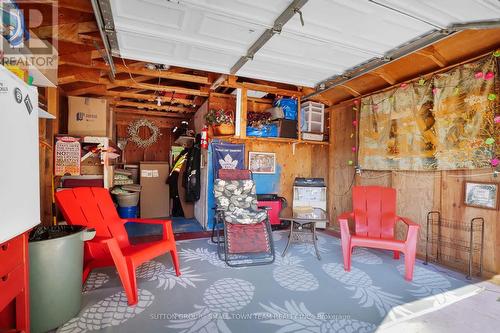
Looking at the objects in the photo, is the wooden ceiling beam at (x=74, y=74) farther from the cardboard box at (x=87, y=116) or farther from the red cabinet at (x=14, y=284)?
the red cabinet at (x=14, y=284)

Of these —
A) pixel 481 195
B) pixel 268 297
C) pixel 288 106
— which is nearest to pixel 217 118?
pixel 288 106

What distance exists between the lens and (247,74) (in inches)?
139

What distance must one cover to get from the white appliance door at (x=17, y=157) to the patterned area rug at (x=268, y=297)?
3.31 feet

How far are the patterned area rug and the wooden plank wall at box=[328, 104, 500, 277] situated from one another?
1.84ft

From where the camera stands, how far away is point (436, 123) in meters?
3.20

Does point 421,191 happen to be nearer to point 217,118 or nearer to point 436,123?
point 436,123

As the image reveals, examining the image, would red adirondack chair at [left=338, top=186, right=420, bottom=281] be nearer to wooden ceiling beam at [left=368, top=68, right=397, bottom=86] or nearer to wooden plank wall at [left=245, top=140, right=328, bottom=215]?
wooden ceiling beam at [left=368, top=68, right=397, bottom=86]

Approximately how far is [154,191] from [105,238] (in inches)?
154

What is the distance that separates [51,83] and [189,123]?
3.89m

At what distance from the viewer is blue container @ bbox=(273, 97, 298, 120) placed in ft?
15.7

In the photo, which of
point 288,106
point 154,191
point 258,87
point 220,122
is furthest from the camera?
point 154,191

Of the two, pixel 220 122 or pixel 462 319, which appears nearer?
pixel 462 319

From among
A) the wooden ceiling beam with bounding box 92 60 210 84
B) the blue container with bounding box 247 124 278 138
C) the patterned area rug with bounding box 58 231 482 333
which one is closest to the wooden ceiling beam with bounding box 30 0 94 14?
the wooden ceiling beam with bounding box 92 60 210 84

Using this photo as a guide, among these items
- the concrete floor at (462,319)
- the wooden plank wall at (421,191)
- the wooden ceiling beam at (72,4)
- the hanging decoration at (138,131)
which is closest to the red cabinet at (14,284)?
the wooden ceiling beam at (72,4)
